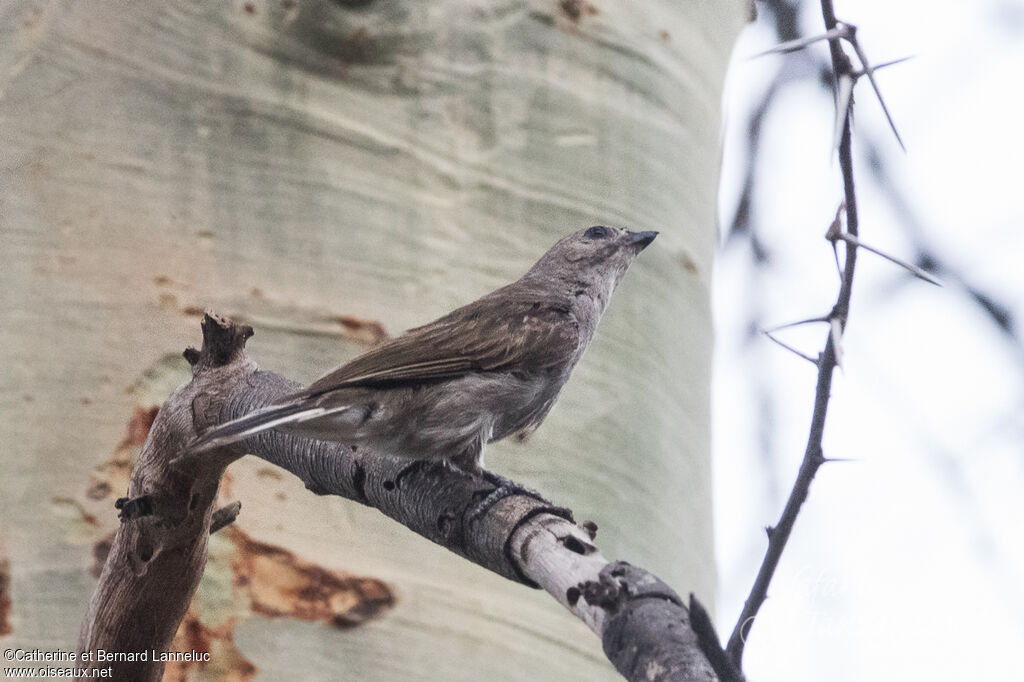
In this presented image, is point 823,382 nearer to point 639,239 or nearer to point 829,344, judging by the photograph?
point 829,344

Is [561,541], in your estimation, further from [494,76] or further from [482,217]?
[494,76]

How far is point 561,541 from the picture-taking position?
1.82 meters

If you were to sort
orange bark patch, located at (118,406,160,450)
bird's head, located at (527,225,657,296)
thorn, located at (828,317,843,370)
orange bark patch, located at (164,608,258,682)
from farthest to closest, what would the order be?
bird's head, located at (527,225,657,296) → orange bark patch, located at (118,406,160,450) → orange bark patch, located at (164,608,258,682) → thorn, located at (828,317,843,370)

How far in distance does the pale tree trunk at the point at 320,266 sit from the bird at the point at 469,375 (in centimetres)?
10

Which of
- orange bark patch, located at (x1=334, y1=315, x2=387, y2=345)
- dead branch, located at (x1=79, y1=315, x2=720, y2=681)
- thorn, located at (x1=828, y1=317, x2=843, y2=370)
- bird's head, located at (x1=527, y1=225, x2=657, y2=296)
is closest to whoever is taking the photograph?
thorn, located at (x1=828, y1=317, x2=843, y2=370)

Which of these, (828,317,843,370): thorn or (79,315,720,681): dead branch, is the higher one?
(828,317,843,370): thorn

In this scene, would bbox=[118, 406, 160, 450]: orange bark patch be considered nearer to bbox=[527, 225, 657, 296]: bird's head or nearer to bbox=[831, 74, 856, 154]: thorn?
bbox=[527, 225, 657, 296]: bird's head

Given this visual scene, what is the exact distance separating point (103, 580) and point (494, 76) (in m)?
1.95

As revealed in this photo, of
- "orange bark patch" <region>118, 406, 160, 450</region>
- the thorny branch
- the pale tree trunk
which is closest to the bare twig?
the thorny branch

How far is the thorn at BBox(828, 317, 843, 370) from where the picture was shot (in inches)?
66.4

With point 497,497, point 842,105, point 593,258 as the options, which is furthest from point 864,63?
point 593,258

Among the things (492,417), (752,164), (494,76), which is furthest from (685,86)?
(752,164)

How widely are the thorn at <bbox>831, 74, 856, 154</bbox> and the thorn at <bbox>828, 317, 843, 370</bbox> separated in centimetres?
29

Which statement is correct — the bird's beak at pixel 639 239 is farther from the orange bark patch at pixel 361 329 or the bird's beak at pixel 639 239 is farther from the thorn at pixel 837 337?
the thorn at pixel 837 337
